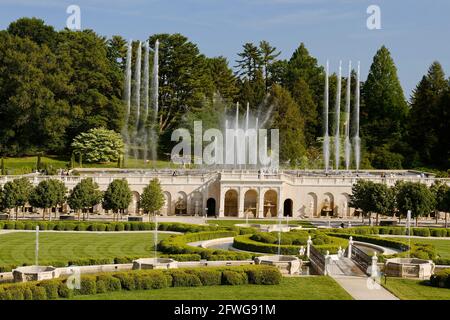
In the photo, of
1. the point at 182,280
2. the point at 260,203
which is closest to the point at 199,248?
the point at 182,280

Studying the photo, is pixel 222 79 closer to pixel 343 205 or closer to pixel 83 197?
pixel 343 205

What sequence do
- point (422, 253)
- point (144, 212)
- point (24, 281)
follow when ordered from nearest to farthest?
1. point (24, 281)
2. point (422, 253)
3. point (144, 212)

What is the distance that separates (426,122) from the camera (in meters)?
98.8

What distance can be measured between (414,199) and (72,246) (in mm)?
27873

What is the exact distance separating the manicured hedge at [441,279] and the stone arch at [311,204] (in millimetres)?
39796

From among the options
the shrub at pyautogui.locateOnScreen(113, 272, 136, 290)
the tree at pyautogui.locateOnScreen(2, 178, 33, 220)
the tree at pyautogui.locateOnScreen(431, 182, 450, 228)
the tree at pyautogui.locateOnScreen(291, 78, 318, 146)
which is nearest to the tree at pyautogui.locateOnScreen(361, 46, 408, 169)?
the tree at pyautogui.locateOnScreen(291, 78, 318, 146)

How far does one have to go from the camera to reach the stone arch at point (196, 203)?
73.4 meters

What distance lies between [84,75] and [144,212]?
3366cm

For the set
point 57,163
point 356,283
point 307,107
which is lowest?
point 356,283

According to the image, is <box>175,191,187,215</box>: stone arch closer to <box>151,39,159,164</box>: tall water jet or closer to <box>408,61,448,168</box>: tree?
<box>151,39,159,164</box>: tall water jet

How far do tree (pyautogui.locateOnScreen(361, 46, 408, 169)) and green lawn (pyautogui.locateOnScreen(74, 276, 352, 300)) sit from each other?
228 feet
